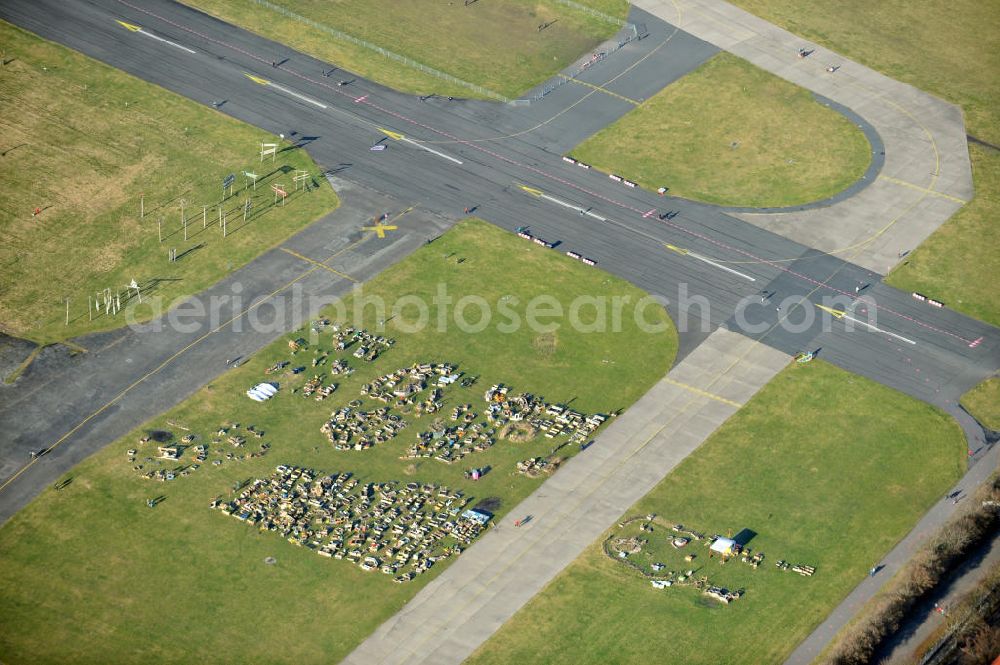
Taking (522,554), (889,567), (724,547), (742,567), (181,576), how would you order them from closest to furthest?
(181,576) < (522,554) < (742,567) < (889,567) < (724,547)

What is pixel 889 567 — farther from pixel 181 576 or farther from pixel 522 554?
pixel 181 576

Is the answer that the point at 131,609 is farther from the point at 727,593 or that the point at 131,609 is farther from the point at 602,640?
the point at 727,593

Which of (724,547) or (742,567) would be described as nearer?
(742,567)

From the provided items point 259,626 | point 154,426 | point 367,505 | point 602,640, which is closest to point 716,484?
point 602,640

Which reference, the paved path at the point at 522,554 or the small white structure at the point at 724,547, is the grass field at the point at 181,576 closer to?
the paved path at the point at 522,554

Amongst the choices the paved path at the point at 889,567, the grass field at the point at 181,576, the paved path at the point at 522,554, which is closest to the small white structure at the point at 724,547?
the paved path at the point at 522,554

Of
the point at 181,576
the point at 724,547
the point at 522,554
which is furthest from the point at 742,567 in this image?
the point at 181,576
